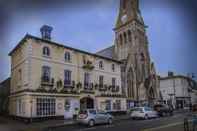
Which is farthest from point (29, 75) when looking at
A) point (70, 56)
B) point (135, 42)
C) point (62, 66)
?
point (135, 42)

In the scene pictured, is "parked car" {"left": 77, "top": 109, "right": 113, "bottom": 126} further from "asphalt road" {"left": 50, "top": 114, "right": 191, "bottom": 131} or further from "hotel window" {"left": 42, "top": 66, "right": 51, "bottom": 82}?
"hotel window" {"left": 42, "top": 66, "right": 51, "bottom": 82}

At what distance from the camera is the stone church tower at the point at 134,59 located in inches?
1438

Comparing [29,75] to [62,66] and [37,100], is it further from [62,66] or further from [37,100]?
[62,66]

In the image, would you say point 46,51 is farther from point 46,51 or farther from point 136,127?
point 136,127

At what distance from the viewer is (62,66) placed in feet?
78.2

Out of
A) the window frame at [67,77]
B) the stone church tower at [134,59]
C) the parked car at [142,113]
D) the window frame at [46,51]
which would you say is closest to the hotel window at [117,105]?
the stone church tower at [134,59]

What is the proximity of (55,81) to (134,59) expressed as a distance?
1992 cm

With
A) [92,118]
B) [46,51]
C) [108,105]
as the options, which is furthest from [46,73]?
[108,105]

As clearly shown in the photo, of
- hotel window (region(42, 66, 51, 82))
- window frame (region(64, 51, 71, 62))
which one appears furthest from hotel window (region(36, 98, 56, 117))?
window frame (region(64, 51, 71, 62))

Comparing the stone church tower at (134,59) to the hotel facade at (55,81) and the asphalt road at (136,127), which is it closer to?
the hotel facade at (55,81)

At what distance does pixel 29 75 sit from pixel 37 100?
2.57 meters

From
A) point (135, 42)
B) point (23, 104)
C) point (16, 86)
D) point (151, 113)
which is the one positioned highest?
point (135, 42)

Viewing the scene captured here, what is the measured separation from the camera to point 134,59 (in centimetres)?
3897

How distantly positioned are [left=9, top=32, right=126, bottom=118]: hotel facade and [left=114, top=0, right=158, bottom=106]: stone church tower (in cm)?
772
